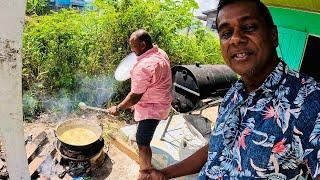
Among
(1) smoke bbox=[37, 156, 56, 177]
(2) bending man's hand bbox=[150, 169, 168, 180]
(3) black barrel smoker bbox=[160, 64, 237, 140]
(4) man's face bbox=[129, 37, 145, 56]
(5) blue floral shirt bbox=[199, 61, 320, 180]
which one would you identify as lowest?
(1) smoke bbox=[37, 156, 56, 177]

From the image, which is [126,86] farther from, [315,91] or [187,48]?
[315,91]

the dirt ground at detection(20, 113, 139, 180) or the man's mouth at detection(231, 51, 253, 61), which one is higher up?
the man's mouth at detection(231, 51, 253, 61)

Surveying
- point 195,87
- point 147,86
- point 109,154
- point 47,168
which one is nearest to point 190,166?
point 147,86

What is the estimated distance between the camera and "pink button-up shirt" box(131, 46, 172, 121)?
428 centimetres

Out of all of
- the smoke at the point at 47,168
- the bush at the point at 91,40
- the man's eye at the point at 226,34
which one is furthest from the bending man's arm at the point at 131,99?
the bush at the point at 91,40

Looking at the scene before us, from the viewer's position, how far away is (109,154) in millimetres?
5836

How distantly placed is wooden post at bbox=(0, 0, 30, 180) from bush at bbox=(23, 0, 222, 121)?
4151 mm

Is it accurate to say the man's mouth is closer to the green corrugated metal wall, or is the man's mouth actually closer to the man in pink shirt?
the man in pink shirt

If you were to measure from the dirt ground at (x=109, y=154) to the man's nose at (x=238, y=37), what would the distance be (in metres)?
4.15

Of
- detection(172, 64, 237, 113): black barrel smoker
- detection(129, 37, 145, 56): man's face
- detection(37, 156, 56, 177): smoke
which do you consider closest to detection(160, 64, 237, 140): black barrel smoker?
detection(172, 64, 237, 113): black barrel smoker

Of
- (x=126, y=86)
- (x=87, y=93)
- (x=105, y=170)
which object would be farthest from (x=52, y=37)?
(x=105, y=170)

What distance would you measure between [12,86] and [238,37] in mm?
1982

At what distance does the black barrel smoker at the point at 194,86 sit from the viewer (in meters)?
5.52

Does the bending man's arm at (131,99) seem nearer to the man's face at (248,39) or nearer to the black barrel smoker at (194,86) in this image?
the black barrel smoker at (194,86)
